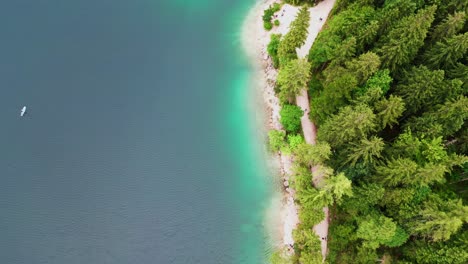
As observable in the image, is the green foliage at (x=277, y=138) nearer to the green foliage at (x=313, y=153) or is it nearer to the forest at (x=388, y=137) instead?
the forest at (x=388, y=137)

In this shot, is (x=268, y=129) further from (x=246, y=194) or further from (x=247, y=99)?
(x=246, y=194)

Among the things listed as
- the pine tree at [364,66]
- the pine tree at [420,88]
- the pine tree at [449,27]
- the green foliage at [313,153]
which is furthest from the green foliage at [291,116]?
the pine tree at [449,27]

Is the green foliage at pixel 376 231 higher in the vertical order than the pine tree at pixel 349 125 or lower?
lower

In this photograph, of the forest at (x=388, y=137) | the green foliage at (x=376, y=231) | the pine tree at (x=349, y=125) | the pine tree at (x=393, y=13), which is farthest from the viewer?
the pine tree at (x=393, y=13)

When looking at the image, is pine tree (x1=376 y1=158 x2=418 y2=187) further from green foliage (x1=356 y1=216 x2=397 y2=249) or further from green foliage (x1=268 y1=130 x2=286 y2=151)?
green foliage (x1=268 y1=130 x2=286 y2=151)

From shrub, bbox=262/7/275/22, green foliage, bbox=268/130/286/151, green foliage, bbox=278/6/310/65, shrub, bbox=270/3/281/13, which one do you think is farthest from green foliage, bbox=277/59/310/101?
shrub, bbox=270/3/281/13

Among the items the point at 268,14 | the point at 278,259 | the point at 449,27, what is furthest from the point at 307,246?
the point at 268,14

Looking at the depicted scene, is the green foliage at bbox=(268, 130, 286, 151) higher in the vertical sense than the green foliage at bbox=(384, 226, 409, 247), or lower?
higher
